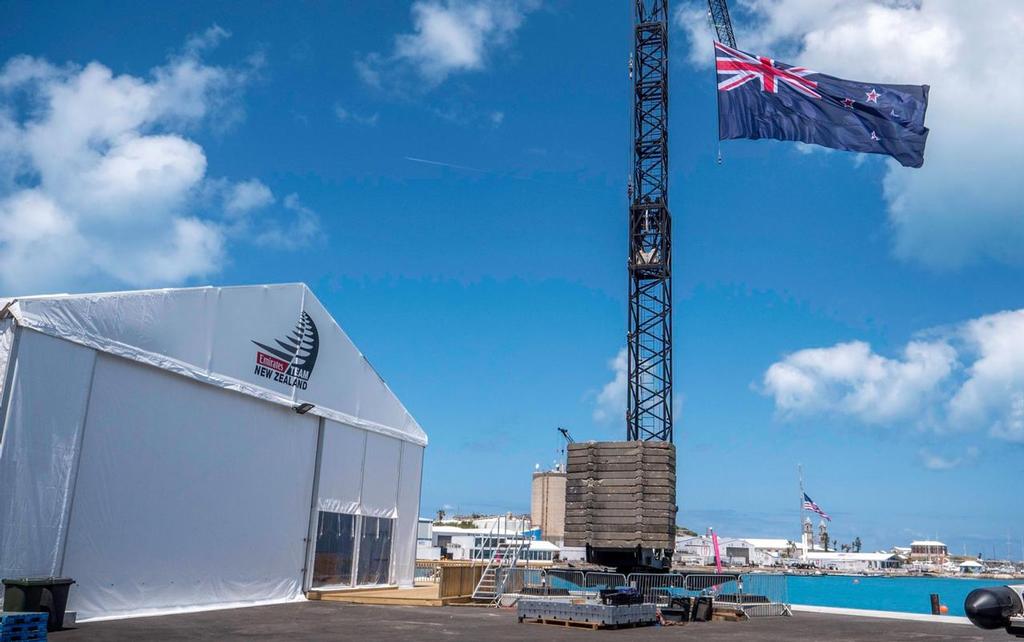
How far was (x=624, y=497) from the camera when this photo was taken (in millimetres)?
26766

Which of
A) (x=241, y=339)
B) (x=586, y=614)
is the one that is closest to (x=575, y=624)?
(x=586, y=614)

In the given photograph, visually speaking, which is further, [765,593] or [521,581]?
[521,581]

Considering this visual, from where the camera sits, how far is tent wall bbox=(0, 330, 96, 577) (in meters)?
15.7

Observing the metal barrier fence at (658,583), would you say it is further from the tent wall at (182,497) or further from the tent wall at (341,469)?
the tent wall at (182,497)

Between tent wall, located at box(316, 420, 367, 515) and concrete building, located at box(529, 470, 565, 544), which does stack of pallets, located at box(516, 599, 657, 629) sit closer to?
tent wall, located at box(316, 420, 367, 515)

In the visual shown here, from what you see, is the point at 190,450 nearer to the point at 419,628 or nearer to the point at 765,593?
the point at 419,628

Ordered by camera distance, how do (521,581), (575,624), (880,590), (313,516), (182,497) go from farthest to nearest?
(880,590)
(521,581)
(313,516)
(575,624)
(182,497)

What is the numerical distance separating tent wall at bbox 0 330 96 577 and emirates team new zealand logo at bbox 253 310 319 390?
21.2ft

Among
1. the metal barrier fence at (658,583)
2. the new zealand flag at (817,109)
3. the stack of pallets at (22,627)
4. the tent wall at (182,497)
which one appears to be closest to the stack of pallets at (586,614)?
the metal barrier fence at (658,583)

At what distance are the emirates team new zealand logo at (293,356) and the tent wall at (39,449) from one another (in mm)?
6451

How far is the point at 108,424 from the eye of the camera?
59.8 ft

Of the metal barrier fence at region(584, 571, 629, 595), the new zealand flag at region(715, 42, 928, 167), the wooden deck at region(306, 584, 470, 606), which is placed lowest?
the wooden deck at region(306, 584, 470, 606)

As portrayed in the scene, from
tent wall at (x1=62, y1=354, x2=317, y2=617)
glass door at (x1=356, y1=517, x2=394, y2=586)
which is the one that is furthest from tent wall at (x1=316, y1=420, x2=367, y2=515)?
glass door at (x1=356, y1=517, x2=394, y2=586)

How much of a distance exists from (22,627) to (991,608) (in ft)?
41.7
